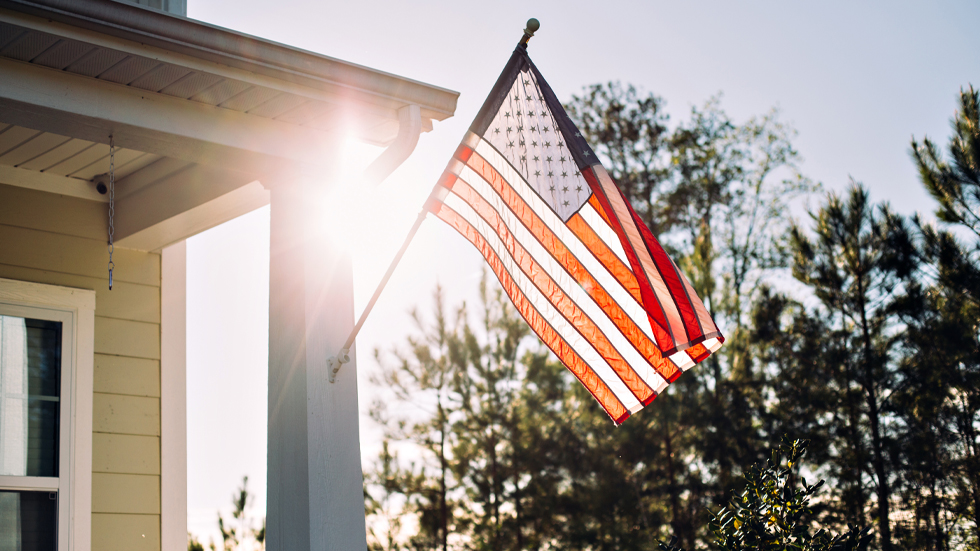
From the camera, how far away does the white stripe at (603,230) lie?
344 cm

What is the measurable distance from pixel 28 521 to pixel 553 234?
280 centimetres

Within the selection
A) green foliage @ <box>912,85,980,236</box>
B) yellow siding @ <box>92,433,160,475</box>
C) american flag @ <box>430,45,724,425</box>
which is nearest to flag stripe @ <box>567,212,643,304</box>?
american flag @ <box>430,45,724,425</box>

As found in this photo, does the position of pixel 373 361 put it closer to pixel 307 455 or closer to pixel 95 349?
pixel 95 349

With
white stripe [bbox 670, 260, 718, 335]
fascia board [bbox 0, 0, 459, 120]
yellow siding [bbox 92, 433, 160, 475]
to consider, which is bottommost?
yellow siding [bbox 92, 433, 160, 475]

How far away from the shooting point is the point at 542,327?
383 cm

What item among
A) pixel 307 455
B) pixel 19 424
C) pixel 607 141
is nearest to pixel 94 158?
pixel 19 424

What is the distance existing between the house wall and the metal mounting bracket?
67.0 inches

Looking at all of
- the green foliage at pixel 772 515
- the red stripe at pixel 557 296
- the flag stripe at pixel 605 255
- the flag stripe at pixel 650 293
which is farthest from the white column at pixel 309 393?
the green foliage at pixel 772 515

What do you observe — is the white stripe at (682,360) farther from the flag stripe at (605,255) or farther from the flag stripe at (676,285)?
the flag stripe at (676,285)

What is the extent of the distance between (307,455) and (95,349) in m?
1.83

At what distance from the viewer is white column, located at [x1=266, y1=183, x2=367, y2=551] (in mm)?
3176

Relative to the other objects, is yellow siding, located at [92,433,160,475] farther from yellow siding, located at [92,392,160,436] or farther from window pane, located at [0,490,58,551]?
window pane, located at [0,490,58,551]

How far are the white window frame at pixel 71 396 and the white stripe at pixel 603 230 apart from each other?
268cm

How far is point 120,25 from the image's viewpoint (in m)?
3.00
